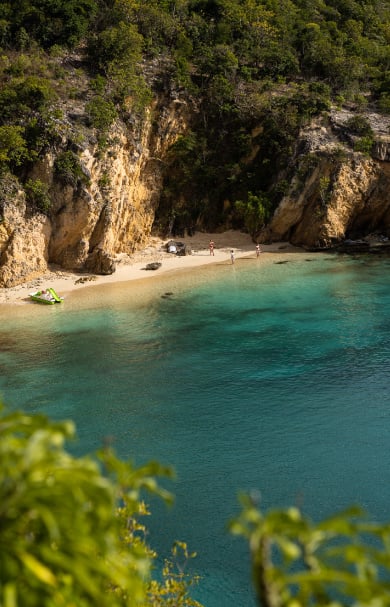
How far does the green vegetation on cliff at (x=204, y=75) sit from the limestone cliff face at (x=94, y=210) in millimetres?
1697

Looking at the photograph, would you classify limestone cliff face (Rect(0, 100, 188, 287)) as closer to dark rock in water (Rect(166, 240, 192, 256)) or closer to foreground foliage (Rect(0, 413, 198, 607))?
dark rock in water (Rect(166, 240, 192, 256))

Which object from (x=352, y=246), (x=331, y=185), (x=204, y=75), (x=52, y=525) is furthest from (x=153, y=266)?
(x=52, y=525)

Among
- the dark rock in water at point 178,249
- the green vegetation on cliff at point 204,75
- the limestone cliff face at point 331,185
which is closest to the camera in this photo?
the green vegetation on cliff at point 204,75

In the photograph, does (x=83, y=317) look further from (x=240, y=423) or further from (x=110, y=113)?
(x=110, y=113)

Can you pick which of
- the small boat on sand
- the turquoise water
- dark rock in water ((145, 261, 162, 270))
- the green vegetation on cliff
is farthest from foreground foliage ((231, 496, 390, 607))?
the green vegetation on cliff

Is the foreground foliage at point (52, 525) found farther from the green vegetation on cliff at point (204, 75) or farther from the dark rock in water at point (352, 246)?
the dark rock in water at point (352, 246)

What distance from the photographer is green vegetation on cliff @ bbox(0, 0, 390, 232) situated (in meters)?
47.2

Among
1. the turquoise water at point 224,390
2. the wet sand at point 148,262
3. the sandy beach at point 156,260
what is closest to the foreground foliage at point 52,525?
the turquoise water at point 224,390

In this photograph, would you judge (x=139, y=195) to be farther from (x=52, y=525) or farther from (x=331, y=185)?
(x=52, y=525)

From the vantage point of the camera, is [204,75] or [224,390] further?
[204,75]

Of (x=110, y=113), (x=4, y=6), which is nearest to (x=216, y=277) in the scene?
(x=110, y=113)

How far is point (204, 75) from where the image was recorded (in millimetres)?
54844

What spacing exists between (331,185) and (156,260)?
16.3 m

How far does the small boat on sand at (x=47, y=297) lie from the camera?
35406 millimetres
